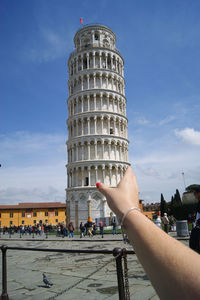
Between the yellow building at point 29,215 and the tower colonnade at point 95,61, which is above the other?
the tower colonnade at point 95,61

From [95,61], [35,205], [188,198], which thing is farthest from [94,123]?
[35,205]

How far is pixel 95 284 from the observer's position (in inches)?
198

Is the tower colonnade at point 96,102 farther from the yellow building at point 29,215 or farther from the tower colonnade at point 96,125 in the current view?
the yellow building at point 29,215

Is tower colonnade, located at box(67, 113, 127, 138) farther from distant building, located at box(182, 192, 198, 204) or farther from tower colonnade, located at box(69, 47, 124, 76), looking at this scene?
distant building, located at box(182, 192, 198, 204)

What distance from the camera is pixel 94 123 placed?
38.5 m

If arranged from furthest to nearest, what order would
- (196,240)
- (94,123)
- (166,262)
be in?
(94,123)
(196,240)
(166,262)

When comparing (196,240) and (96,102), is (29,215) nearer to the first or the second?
(96,102)

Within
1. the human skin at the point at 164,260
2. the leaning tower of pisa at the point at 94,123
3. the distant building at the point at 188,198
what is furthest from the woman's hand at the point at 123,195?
the distant building at the point at 188,198

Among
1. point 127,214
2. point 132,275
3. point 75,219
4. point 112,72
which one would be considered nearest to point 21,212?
point 75,219

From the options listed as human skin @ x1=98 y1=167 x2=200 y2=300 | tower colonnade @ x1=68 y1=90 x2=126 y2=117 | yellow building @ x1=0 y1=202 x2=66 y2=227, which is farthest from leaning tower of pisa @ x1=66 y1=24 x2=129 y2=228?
human skin @ x1=98 y1=167 x2=200 y2=300

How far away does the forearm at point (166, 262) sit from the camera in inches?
29.3

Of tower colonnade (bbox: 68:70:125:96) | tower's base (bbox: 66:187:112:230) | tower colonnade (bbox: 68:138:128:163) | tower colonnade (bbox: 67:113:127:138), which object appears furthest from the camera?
tower colonnade (bbox: 68:70:125:96)

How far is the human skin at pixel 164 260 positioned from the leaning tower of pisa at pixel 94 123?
116ft

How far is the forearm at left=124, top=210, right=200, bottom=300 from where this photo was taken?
2.44 ft
